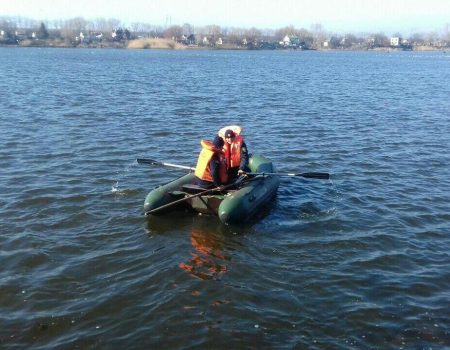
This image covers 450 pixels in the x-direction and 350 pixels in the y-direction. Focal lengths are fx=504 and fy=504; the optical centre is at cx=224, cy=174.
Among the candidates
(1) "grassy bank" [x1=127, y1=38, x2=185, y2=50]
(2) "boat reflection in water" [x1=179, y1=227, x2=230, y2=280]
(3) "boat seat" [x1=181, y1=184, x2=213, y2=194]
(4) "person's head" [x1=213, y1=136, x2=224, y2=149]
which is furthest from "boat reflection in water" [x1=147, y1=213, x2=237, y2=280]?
(1) "grassy bank" [x1=127, y1=38, x2=185, y2=50]

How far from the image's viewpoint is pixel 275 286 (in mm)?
9102

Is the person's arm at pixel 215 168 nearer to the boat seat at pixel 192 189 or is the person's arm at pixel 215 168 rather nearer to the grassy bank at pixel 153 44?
the boat seat at pixel 192 189

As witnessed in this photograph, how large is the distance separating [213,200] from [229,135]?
175 centimetres

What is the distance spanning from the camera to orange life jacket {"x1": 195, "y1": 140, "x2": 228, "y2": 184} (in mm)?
11828

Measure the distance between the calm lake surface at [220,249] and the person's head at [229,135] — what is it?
199 cm

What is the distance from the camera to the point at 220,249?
1060 centimetres

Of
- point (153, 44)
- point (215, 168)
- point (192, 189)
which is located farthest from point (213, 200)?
point (153, 44)

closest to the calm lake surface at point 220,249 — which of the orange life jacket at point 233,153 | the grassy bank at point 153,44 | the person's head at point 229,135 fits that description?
the orange life jacket at point 233,153

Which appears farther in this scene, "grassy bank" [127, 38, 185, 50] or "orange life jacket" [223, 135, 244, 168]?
"grassy bank" [127, 38, 185, 50]

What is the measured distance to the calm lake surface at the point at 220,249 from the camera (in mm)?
7871

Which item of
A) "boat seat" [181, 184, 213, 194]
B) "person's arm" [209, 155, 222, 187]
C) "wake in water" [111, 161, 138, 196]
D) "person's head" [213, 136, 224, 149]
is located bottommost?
"wake in water" [111, 161, 138, 196]

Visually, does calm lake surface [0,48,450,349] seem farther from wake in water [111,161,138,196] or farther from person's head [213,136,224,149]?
person's head [213,136,224,149]

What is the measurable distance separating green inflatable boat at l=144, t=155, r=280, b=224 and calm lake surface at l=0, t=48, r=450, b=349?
299 millimetres

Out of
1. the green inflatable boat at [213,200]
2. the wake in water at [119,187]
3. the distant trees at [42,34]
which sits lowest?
the wake in water at [119,187]
